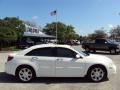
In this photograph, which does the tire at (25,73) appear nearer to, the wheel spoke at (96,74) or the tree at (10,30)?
the wheel spoke at (96,74)

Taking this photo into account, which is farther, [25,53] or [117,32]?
[117,32]

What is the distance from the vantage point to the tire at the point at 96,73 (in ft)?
37.6

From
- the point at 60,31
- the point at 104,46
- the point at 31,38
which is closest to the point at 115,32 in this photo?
the point at 60,31

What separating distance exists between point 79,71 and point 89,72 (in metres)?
0.41

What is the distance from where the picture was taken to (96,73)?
11.5 meters

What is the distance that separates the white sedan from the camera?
37.2 feet

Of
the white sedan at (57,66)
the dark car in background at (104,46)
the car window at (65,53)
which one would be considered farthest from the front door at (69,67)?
the dark car in background at (104,46)

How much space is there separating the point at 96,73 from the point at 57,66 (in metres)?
1.56

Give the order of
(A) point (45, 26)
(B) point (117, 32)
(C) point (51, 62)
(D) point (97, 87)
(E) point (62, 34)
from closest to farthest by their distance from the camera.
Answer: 1. (D) point (97, 87)
2. (C) point (51, 62)
3. (E) point (62, 34)
4. (A) point (45, 26)
5. (B) point (117, 32)

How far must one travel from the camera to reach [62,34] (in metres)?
94.9

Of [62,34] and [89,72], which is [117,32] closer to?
[62,34]

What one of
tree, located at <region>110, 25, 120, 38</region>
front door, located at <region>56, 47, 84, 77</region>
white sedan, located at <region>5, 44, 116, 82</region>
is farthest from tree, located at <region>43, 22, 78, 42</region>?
front door, located at <region>56, 47, 84, 77</region>

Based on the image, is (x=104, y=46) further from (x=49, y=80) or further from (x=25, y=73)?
(x=25, y=73)

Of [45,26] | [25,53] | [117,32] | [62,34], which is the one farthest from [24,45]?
[117,32]
